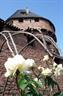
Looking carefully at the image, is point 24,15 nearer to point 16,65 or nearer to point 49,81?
point 49,81

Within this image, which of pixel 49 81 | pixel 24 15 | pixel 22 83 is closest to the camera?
pixel 22 83

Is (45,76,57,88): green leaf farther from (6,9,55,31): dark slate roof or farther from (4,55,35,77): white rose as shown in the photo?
→ (6,9,55,31): dark slate roof

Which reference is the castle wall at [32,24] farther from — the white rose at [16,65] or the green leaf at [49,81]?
the white rose at [16,65]

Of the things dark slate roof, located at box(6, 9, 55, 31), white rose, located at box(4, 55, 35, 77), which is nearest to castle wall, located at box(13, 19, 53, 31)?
dark slate roof, located at box(6, 9, 55, 31)

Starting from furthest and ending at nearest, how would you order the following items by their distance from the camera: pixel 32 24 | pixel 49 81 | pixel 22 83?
pixel 32 24 → pixel 49 81 → pixel 22 83

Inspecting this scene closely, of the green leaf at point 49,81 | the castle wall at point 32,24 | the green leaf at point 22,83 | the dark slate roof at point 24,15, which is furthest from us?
the dark slate roof at point 24,15

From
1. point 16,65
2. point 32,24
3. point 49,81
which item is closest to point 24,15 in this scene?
point 32,24

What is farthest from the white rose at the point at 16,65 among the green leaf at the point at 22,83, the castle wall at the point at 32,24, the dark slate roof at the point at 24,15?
the dark slate roof at the point at 24,15

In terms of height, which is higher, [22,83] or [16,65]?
[16,65]

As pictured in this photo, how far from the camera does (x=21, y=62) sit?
1.79 m

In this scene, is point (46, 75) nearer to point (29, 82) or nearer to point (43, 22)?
point (29, 82)

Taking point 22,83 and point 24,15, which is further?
point 24,15

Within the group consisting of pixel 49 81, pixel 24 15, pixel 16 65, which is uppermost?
pixel 16 65

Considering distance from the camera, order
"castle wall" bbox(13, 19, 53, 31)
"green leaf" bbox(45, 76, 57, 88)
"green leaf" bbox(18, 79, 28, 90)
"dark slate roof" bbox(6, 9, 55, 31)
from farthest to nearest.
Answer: "dark slate roof" bbox(6, 9, 55, 31), "castle wall" bbox(13, 19, 53, 31), "green leaf" bbox(45, 76, 57, 88), "green leaf" bbox(18, 79, 28, 90)
